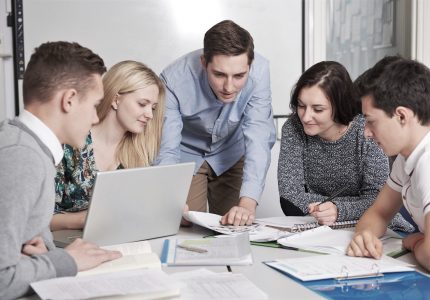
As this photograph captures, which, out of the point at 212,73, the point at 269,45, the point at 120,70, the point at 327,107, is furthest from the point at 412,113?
the point at 269,45

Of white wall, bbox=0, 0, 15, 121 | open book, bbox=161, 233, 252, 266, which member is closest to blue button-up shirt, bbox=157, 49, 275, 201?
open book, bbox=161, 233, 252, 266

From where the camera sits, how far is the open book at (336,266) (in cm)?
126

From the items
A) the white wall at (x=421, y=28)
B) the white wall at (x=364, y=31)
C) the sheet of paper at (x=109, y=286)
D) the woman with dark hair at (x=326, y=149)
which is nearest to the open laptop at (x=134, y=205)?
the sheet of paper at (x=109, y=286)

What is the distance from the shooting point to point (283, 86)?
343cm

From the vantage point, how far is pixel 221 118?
2.41 m

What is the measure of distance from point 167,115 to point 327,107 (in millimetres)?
610

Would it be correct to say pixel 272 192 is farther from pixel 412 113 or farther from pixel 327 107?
pixel 412 113

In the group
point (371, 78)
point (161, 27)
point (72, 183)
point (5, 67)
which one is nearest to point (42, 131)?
point (72, 183)

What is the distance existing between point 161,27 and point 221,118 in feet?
3.20

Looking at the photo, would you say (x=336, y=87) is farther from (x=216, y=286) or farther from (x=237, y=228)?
(x=216, y=286)

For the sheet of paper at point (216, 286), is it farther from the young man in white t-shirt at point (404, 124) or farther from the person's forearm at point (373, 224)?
the person's forearm at point (373, 224)

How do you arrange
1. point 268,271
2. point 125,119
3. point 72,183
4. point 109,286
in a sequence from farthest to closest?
point 125,119 < point 72,183 < point 268,271 < point 109,286

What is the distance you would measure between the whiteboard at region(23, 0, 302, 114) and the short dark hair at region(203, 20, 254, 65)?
112 centimetres

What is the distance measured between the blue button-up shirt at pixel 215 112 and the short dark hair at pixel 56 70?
2.82ft
